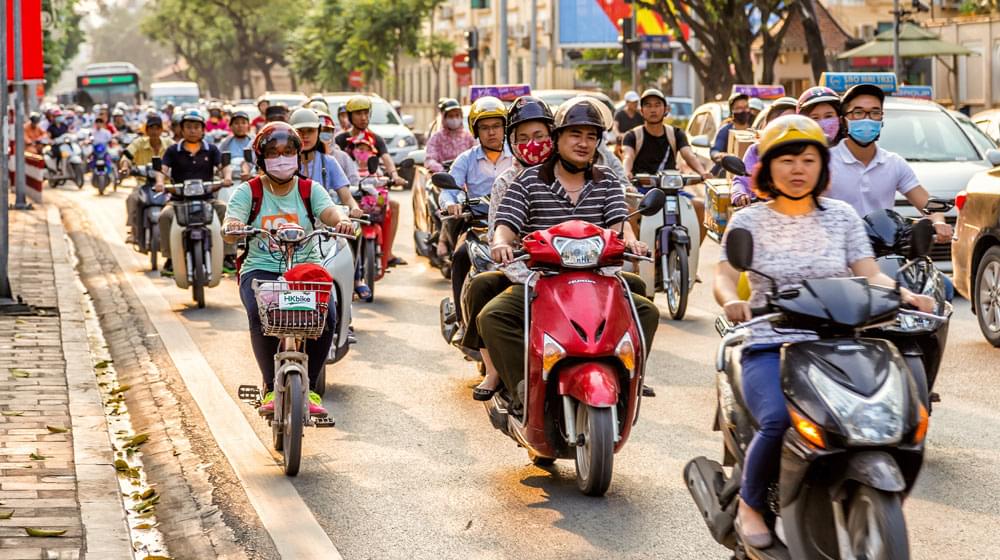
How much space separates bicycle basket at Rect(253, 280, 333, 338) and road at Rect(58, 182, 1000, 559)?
27.7 inches

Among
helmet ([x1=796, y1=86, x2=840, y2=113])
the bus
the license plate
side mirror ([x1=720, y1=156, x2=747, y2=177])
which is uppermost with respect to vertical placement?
the bus

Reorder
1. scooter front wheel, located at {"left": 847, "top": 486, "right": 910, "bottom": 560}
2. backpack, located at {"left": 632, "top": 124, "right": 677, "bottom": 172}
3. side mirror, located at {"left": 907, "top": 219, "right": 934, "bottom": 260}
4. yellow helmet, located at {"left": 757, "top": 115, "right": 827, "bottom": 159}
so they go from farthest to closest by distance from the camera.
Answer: backpack, located at {"left": 632, "top": 124, "right": 677, "bottom": 172}
side mirror, located at {"left": 907, "top": 219, "right": 934, "bottom": 260}
yellow helmet, located at {"left": 757, "top": 115, "right": 827, "bottom": 159}
scooter front wheel, located at {"left": 847, "top": 486, "right": 910, "bottom": 560}

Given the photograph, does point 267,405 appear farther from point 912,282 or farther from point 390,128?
point 390,128

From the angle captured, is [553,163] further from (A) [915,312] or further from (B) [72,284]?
(B) [72,284]

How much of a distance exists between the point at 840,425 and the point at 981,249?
312 inches

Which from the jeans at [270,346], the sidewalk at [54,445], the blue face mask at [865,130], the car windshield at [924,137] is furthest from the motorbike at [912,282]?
the car windshield at [924,137]

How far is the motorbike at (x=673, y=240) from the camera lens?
44.9 ft

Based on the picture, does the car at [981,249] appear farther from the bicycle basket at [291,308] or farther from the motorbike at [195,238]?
the motorbike at [195,238]

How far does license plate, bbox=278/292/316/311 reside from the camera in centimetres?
783

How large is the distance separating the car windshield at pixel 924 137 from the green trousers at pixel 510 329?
9.25 metres

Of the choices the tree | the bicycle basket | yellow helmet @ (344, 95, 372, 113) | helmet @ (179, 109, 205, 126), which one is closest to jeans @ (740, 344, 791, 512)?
the bicycle basket

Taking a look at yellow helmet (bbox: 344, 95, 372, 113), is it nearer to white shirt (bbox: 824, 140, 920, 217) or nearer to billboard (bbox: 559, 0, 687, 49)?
white shirt (bbox: 824, 140, 920, 217)

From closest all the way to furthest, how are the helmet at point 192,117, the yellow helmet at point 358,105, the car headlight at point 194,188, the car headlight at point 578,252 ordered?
the car headlight at point 578,252, the car headlight at point 194,188, the helmet at point 192,117, the yellow helmet at point 358,105

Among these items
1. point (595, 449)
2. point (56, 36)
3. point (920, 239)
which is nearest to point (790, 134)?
point (920, 239)
